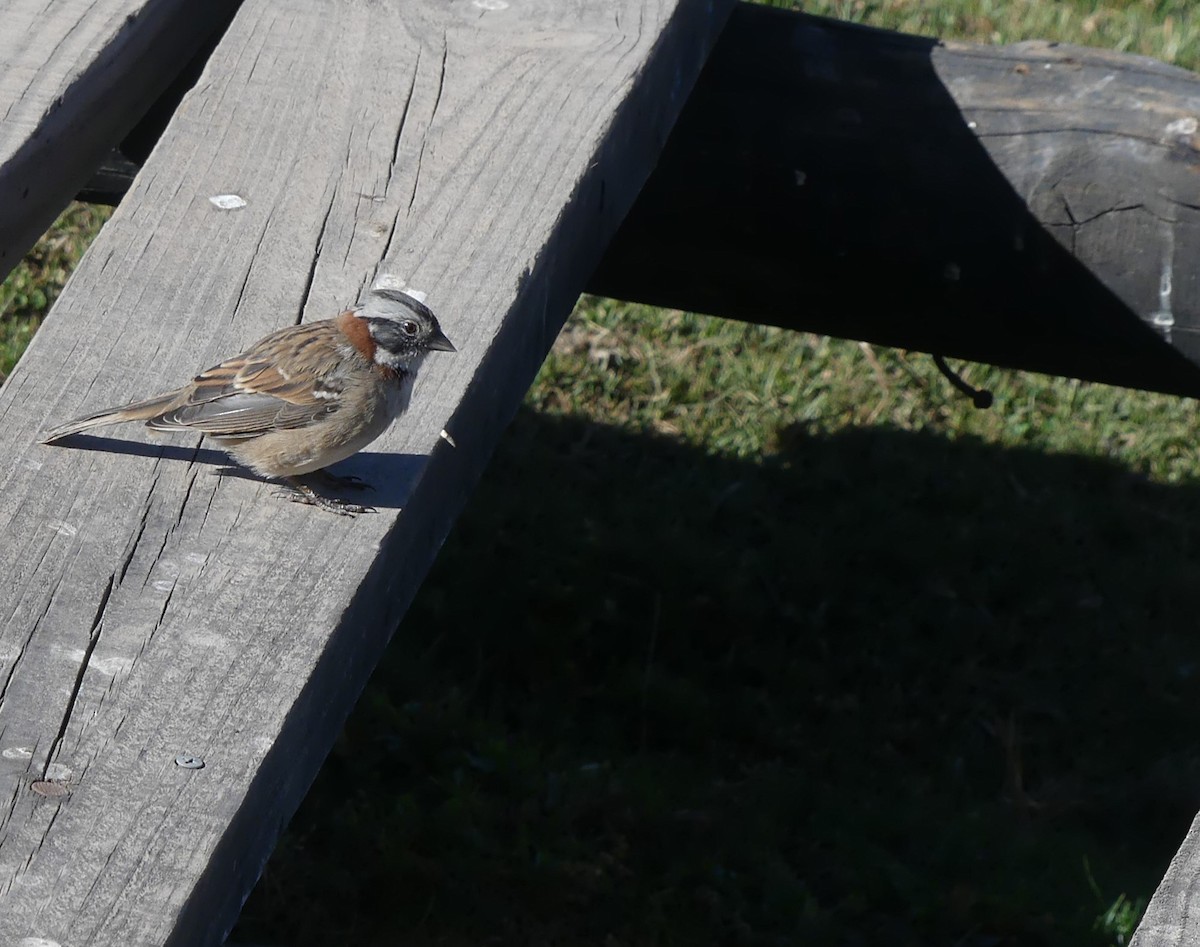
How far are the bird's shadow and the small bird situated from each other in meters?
0.03

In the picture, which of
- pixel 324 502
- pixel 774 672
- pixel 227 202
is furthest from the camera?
pixel 774 672

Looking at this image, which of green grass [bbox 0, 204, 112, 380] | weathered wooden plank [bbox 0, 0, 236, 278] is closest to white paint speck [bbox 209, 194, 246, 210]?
weathered wooden plank [bbox 0, 0, 236, 278]

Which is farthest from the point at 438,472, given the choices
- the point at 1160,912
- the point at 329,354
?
the point at 1160,912

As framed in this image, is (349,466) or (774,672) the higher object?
(349,466)

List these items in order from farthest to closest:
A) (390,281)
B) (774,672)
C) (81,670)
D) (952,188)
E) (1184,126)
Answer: (774,672)
(952,188)
(1184,126)
(390,281)
(81,670)

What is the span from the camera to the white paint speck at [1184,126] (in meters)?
3.43

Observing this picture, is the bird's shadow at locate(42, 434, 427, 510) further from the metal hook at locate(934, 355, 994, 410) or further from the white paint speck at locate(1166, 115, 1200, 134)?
the metal hook at locate(934, 355, 994, 410)

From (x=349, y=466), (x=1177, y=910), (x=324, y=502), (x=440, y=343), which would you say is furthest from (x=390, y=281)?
(x=1177, y=910)

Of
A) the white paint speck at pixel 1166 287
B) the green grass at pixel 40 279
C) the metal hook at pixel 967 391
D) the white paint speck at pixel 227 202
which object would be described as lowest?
the green grass at pixel 40 279

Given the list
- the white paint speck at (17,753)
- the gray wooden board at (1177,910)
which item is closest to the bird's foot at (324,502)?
the white paint speck at (17,753)

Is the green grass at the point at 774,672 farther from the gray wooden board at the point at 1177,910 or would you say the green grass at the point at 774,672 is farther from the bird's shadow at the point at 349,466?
the gray wooden board at the point at 1177,910

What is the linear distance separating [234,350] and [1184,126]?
7.46ft

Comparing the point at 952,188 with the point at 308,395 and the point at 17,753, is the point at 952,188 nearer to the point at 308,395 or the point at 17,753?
the point at 308,395

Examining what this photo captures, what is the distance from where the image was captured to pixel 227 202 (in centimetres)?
271
